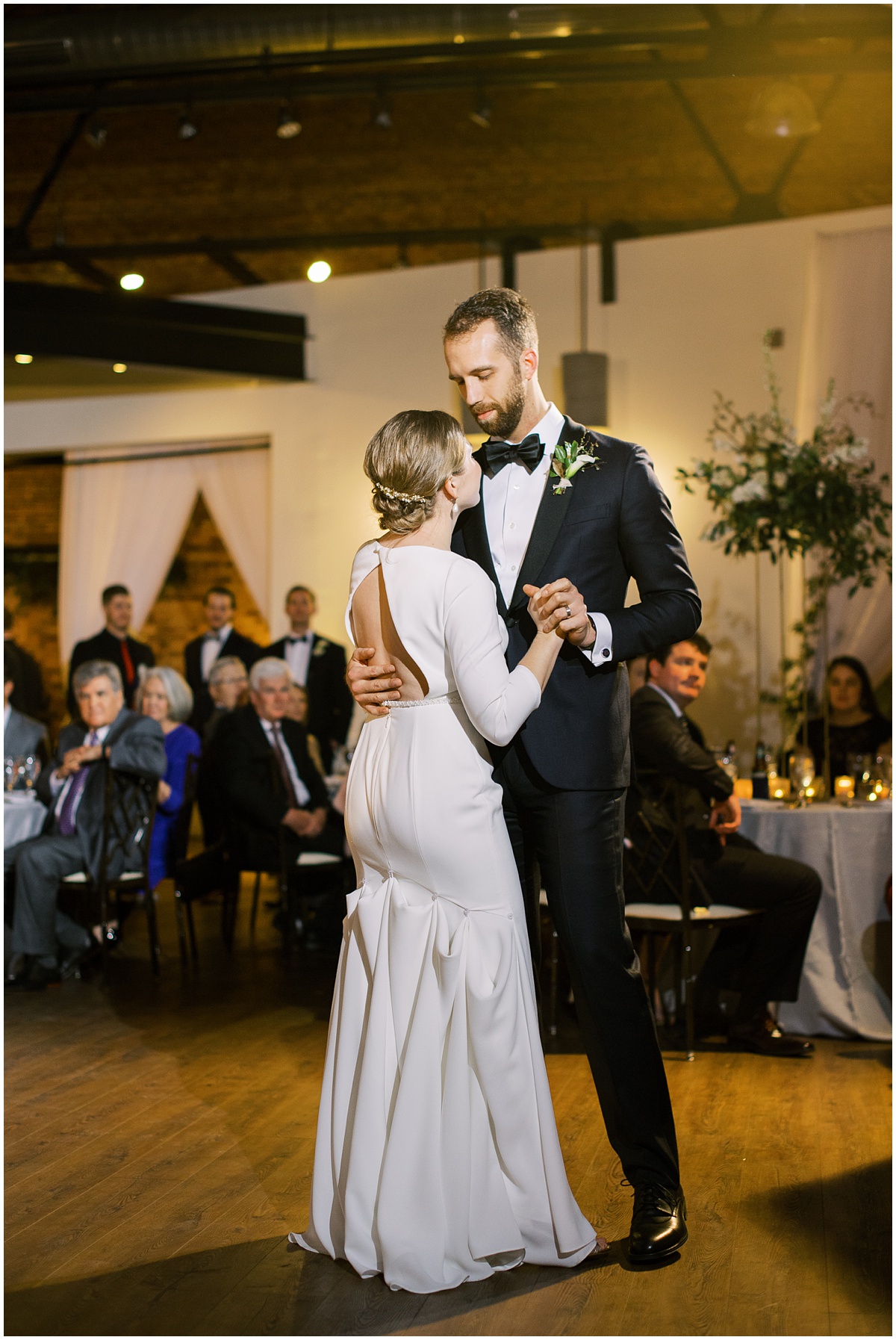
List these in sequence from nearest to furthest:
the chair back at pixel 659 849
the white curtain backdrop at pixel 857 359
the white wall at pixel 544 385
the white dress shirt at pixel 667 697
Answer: the chair back at pixel 659 849
the white dress shirt at pixel 667 697
the white curtain backdrop at pixel 857 359
the white wall at pixel 544 385

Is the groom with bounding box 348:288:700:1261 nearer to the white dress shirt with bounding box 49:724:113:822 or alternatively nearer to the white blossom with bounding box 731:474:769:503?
the white blossom with bounding box 731:474:769:503

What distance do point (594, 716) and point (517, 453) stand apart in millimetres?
562

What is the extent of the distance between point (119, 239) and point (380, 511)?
848 cm

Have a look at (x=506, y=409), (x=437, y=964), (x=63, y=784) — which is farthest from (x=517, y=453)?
(x=63, y=784)

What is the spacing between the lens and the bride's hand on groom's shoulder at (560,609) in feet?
7.38

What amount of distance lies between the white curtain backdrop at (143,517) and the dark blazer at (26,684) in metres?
0.58

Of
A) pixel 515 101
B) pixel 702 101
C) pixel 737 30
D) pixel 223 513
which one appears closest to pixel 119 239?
pixel 223 513

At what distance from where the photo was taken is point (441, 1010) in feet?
7.55

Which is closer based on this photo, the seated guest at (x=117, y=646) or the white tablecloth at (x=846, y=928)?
the white tablecloth at (x=846, y=928)

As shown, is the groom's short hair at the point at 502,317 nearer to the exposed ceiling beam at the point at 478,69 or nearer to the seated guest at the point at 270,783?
the seated guest at the point at 270,783

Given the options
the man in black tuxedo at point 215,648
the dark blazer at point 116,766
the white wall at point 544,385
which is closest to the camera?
the dark blazer at point 116,766

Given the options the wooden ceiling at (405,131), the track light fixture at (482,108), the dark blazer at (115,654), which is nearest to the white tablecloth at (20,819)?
the dark blazer at (115,654)

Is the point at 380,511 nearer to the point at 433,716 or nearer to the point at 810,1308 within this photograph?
the point at 433,716

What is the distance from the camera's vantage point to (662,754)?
4012 millimetres
